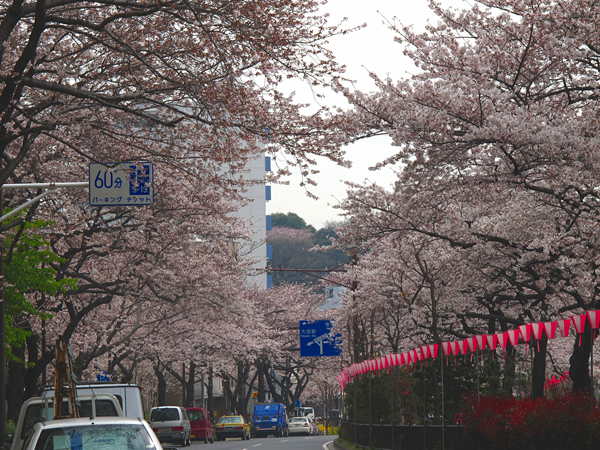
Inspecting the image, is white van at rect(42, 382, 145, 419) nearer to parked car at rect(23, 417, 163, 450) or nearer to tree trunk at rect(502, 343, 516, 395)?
parked car at rect(23, 417, 163, 450)

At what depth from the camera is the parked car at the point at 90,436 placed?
7.46m

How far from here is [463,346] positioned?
1756 cm

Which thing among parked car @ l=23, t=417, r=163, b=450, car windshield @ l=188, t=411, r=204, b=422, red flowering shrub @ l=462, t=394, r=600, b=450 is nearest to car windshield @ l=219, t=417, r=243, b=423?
car windshield @ l=188, t=411, r=204, b=422

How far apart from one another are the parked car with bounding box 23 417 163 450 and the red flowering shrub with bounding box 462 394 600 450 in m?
7.56

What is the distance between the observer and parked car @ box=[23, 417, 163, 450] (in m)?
7.46

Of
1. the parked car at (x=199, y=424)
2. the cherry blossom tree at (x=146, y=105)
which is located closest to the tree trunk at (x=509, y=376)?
the cherry blossom tree at (x=146, y=105)

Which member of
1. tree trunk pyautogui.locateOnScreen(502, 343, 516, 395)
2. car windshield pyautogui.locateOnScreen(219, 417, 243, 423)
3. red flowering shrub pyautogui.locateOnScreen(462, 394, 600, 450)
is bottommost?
car windshield pyautogui.locateOnScreen(219, 417, 243, 423)

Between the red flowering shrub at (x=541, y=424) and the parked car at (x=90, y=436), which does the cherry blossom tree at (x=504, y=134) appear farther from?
the parked car at (x=90, y=436)

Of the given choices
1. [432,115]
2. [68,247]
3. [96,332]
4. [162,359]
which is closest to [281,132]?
[432,115]

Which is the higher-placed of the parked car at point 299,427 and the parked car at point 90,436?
the parked car at point 90,436

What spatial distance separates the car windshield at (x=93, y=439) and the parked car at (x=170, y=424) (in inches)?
956

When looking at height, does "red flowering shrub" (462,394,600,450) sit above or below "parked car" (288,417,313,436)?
above

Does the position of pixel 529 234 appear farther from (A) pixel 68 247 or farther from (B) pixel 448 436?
(A) pixel 68 247

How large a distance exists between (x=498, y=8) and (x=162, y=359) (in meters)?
33.7
